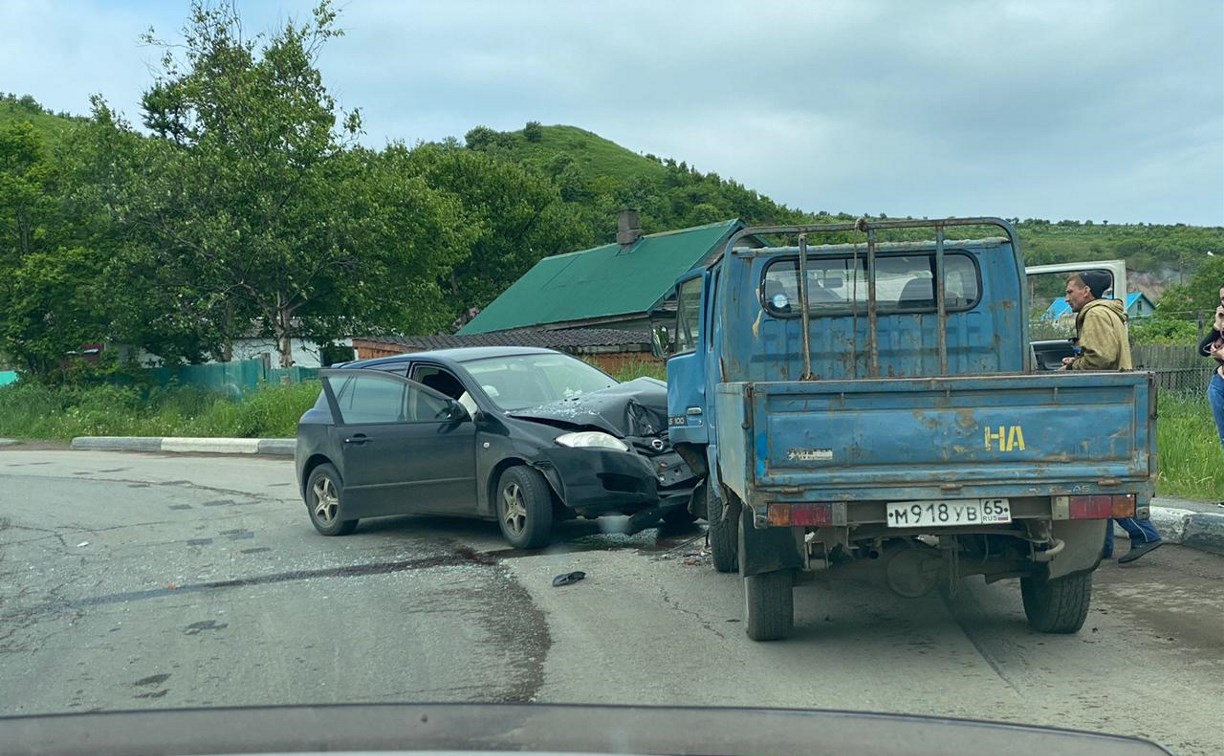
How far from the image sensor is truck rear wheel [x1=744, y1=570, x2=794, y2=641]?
636 centimetres

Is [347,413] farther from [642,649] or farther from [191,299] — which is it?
[191,299]

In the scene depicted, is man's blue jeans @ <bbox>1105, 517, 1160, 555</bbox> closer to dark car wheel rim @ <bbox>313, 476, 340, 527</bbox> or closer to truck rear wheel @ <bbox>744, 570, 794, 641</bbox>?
truck rear wheel @ <bbox>744, 570, 794, 641</bbox>

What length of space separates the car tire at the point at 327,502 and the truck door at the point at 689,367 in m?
3.30

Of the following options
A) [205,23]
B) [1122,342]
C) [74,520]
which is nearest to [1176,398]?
[1122,342]

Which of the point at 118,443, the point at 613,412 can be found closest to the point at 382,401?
the point at 613,412

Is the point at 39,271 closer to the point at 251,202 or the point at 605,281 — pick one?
the point at 251,202

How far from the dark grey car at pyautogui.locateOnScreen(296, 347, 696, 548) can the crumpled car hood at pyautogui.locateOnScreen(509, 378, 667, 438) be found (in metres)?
0.01

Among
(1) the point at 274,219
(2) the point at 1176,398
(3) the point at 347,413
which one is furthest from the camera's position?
(1) the point at 274,219

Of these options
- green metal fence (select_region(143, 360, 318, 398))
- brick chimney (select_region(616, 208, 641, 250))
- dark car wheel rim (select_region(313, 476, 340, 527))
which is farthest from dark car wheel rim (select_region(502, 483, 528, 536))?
brick chimney (select_region(616, 208, 641, 250))

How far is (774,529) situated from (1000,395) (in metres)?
1.29

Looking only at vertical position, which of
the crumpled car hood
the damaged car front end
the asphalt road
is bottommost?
the asphalt road

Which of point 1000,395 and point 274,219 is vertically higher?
point 274,219

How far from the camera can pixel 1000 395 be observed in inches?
226

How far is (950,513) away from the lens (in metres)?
5.75
